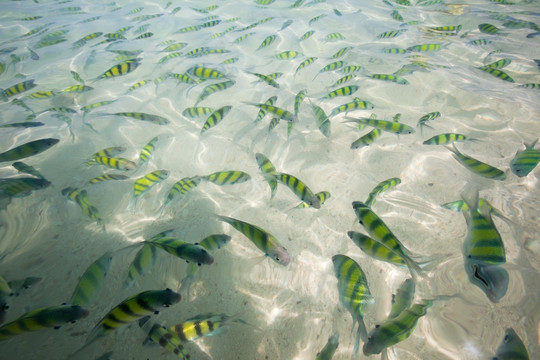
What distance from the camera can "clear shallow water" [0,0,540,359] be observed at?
228cm

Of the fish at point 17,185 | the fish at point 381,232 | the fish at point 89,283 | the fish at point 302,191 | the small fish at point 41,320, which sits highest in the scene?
the fish at point 381,232

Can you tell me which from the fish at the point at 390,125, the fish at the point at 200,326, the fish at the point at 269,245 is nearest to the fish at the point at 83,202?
the fish at the point at 200,326

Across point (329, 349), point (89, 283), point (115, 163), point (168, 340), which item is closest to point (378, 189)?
point (329, 349)

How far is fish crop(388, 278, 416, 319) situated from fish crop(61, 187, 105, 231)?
3.58 metres

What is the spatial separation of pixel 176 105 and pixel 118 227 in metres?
3.45

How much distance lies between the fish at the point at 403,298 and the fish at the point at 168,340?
6.05 feet

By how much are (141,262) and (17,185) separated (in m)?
1.98

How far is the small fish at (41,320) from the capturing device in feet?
5.58

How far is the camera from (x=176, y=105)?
5.68 m

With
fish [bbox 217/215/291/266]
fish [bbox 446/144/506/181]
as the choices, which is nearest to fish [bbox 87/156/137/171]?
fish [bbox 217/215/291/266]

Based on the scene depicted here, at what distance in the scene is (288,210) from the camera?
339 centimetres

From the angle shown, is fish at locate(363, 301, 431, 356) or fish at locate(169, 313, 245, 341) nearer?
fish at locate(363, 301, 431, 356)

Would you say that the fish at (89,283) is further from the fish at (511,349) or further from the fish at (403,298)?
the fish at (511,349)

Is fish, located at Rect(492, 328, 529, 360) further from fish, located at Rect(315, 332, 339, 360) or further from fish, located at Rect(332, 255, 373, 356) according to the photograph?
fish, located at Rect(315, 332, 339, 360)
